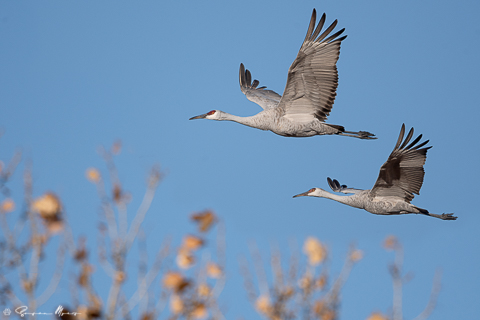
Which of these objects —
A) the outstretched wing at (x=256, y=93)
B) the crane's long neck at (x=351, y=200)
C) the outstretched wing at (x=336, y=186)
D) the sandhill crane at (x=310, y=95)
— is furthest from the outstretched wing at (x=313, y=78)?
the outstretched wing at (x=336, y=186)

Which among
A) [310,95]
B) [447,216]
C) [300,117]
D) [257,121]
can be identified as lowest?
[447,216]

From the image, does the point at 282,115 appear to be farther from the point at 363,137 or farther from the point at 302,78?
the point at 363,137

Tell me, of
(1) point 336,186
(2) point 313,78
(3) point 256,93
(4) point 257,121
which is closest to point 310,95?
(2) point 313,78

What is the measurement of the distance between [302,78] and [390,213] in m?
3.39

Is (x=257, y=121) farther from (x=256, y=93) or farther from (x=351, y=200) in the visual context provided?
(x=256, y=93)

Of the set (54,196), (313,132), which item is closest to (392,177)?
(313,132)

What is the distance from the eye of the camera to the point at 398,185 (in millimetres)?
10250

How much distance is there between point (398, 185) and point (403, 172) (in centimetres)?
32

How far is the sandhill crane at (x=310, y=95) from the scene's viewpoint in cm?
1002

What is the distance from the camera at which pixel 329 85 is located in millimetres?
10469

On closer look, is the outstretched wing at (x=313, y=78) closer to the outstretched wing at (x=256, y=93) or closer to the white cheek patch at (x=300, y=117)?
the white cheek patch at (x=300, y=117)

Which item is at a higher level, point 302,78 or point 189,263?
point 302,78

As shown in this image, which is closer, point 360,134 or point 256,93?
point 360,134

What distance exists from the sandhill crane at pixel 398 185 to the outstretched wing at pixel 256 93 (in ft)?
12.0
